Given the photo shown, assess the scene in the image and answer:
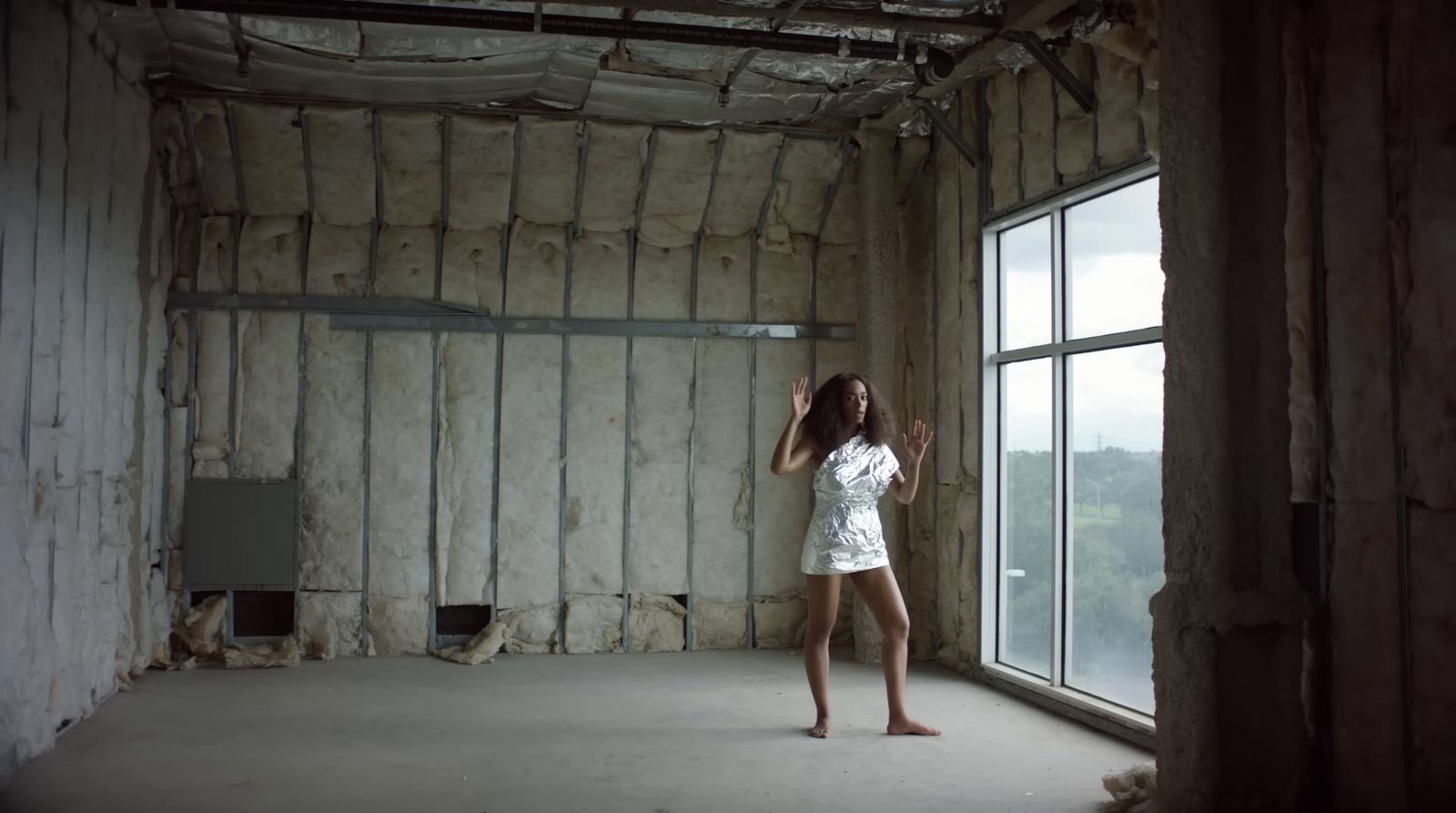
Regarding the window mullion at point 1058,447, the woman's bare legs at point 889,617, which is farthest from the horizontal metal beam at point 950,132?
the woman's bare legs at point 889,617

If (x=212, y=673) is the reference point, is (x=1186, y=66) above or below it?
above

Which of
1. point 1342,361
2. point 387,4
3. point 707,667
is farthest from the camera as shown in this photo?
point 707,667

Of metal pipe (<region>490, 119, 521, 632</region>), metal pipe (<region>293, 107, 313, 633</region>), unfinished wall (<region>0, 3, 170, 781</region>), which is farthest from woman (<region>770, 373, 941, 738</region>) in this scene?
metal pipe (<region>293, 107, 313, 633</region>)

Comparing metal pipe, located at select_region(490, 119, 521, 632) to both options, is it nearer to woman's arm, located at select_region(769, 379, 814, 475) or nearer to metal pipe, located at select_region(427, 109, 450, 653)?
metal pipe, located at select_region(427, 109, 450, 653)

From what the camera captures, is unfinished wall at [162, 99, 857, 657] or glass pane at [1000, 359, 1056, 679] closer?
glass pane at [1000, 359, 1056, 679]

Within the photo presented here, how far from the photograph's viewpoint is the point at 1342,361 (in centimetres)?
351

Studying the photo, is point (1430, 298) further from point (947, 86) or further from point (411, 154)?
point (411, 154)

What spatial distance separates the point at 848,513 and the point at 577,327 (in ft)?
10.4

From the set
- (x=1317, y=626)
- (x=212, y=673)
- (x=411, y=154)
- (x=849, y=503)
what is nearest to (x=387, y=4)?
(x=411, y=154)

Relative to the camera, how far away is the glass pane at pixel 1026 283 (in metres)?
6.03

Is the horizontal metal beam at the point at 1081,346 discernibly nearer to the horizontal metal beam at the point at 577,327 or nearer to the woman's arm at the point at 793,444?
the woman's arm at the point at 793,444

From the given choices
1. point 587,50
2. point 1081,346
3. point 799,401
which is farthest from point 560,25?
point 1081,346

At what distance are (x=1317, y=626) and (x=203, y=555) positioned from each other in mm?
6388

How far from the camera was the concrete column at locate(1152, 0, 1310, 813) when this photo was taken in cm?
363
